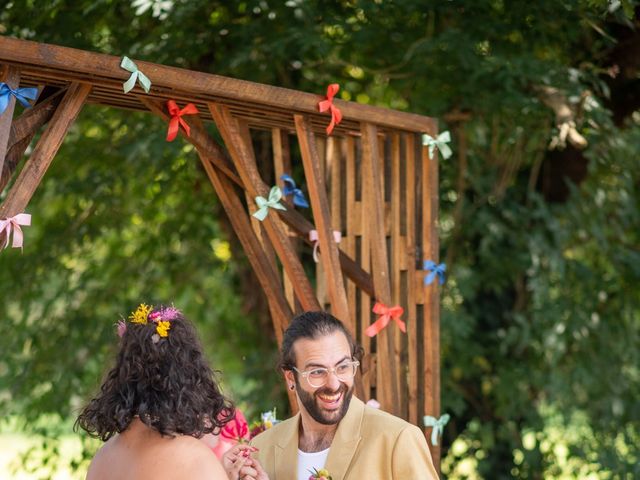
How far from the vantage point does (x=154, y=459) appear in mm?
2471

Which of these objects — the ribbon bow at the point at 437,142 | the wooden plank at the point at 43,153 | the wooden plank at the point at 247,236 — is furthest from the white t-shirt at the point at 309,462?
the ribbon bow at the point at 437,142

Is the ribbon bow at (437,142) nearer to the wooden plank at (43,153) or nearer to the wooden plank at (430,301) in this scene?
the wooden plank at (430,301)

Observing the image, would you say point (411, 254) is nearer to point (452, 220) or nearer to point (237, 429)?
point (237, 429)

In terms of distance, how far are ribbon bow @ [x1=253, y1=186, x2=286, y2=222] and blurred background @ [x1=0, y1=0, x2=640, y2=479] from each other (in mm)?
1776

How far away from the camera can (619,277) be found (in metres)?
6.66

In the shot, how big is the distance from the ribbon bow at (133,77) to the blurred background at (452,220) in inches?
88.7

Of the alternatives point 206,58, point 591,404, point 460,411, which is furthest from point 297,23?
point 591,404

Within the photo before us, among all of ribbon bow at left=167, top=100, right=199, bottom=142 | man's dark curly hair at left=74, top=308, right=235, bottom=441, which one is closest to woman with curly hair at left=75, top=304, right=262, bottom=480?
man's dark curly hair at left=74, top=308, right=235, bottom=441

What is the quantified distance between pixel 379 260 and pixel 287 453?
1.15 metres

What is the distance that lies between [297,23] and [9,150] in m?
2.79

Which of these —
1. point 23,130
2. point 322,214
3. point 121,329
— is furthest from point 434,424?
point 23,130

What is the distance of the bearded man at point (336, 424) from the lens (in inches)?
114

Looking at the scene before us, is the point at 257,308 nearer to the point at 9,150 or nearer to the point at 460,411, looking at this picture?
the point at 460,411

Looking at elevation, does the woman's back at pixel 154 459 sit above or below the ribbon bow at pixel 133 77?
below
